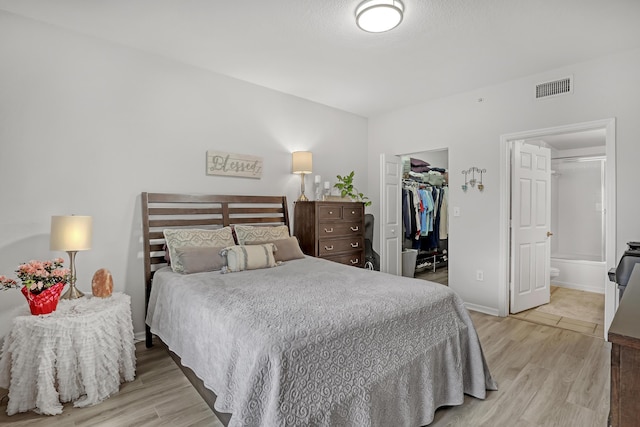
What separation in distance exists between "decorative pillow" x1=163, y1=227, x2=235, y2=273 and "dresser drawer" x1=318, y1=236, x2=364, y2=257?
1129 millimetres

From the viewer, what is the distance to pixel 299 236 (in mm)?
3988

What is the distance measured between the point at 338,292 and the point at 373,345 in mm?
478

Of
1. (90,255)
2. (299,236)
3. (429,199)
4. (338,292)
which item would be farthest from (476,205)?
(90,255)

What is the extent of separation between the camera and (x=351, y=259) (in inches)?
163

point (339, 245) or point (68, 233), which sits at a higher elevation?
point (68, 233)

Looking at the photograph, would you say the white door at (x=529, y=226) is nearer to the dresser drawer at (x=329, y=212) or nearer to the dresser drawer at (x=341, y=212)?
the dresser drawer at (x=341, y=212)

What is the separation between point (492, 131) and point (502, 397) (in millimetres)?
2794

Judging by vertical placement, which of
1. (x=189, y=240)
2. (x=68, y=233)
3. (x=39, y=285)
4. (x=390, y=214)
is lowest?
(x=39, y=285)

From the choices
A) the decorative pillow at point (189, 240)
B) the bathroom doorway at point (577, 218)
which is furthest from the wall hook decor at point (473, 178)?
the decorative pillow at point (189, 240)

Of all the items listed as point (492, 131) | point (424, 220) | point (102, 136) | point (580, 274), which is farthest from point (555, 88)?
point (102, 136)

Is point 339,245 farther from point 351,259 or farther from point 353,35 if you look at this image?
point 353,35

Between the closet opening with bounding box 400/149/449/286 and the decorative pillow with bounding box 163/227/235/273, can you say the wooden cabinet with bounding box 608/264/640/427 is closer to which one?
the decorative pillow with bounding box 163/227/235/273

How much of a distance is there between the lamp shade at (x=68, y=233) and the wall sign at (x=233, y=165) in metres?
1.33

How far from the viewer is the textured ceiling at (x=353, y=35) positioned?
2.29 metres
